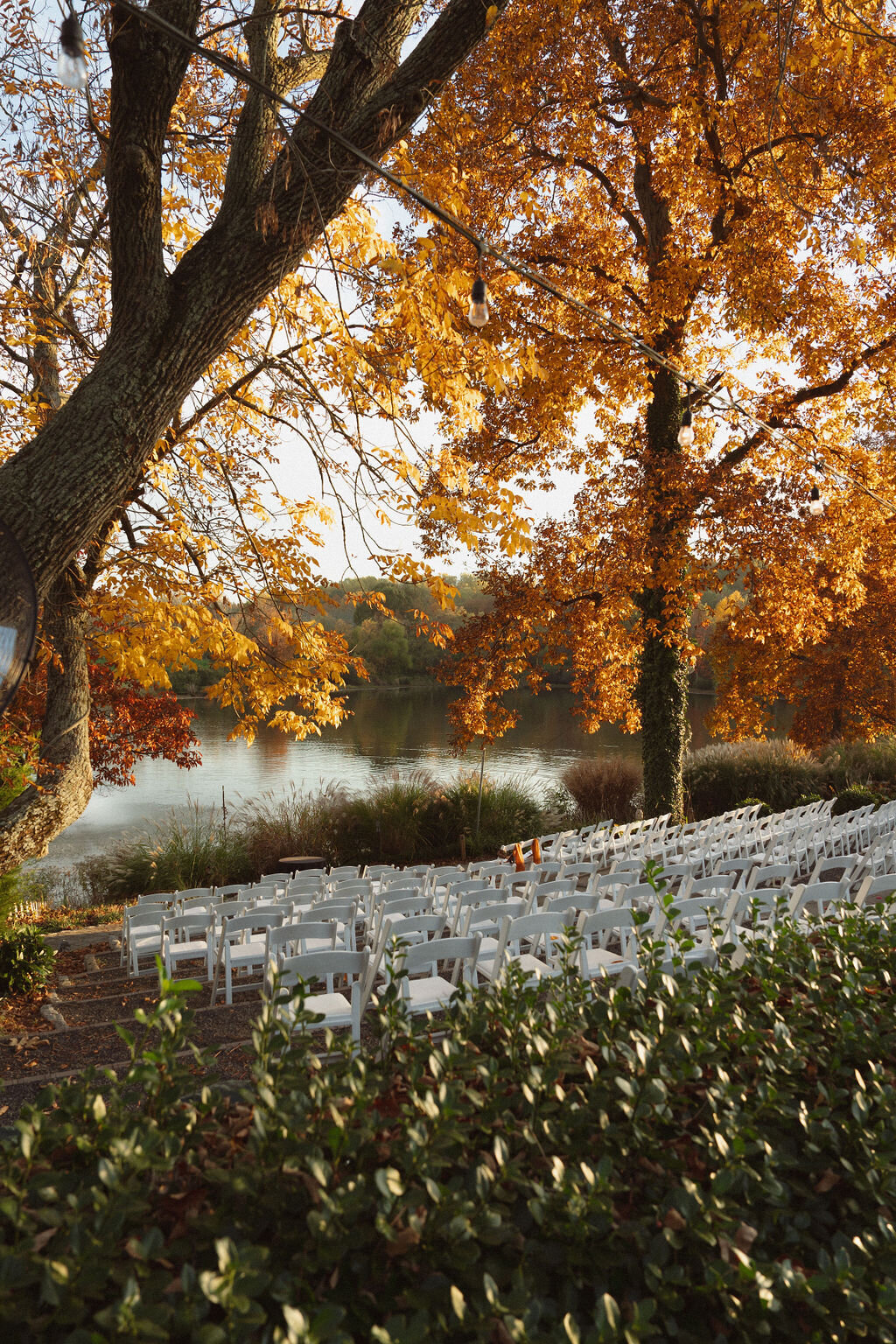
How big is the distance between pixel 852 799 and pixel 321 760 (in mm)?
20247

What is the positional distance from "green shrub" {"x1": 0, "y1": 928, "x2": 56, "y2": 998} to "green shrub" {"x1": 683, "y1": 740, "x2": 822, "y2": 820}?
474 inches

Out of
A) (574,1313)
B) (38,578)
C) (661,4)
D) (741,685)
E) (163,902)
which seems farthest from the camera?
(741,685)

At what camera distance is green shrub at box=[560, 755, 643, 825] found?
16266 mm

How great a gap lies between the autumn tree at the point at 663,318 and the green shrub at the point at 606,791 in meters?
3.55

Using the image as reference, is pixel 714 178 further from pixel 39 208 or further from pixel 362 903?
pixel 362 903

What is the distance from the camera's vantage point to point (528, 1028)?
2.29 m

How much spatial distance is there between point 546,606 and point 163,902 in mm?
6539

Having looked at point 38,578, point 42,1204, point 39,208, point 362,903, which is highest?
point 39,208

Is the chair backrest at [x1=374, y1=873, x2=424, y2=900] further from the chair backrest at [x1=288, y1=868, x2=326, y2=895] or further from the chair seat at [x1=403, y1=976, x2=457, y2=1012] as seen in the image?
the chair seat at [x1=403, y1=976, x2=457, y2=1012]

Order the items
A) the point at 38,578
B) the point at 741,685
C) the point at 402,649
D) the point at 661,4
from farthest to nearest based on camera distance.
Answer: the point at 402,649
the point at 741,685
the point at 661,4
the point at 38,578

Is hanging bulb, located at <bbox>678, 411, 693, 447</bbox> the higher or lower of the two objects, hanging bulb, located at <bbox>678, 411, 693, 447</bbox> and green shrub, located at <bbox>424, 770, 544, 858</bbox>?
the higher

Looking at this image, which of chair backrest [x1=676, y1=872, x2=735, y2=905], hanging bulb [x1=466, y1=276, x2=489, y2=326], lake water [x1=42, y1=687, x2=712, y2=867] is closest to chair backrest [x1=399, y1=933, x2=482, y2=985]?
chair backrest [x1=676, y1=872, x2=735, y2=905]

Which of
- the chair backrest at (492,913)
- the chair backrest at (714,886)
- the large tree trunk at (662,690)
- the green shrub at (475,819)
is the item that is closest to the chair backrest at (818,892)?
the chair backrest at (714,886)

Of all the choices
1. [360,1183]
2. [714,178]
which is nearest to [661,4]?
[714,178]
